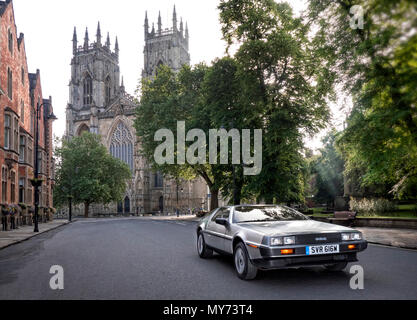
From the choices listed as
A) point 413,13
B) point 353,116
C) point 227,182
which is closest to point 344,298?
point 413,13

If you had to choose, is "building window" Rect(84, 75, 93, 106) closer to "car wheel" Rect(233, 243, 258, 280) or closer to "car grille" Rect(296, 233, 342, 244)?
"car wheel" Rect(233, 243, 258, 280)

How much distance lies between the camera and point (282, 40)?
21891 millimetres

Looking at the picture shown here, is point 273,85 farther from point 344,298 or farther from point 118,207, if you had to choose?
point 118,207

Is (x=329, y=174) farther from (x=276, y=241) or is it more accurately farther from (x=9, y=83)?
(x=276, y=241)

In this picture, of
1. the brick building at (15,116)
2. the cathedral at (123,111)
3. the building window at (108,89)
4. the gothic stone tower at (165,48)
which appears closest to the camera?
the brick building at (15,116)

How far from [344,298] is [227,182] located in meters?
24.7

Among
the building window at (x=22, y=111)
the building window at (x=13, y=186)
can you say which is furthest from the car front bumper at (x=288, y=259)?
the building window at (x=22, y=111)

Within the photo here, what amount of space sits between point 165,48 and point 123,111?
1737cm

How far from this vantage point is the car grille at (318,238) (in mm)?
6270

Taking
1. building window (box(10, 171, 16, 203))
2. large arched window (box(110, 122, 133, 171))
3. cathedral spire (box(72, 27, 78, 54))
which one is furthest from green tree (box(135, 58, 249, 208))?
cathedral spire (box(72, 27, 78, 54))

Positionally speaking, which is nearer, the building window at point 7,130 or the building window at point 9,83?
the building window at point 7,130

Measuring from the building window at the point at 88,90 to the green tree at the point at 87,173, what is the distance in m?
28.3

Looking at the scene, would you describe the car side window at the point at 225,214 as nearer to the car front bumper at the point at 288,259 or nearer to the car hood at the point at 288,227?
the car hood at the point at 288,227

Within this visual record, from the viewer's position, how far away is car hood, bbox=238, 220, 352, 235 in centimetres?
646
